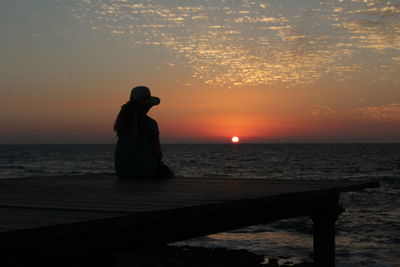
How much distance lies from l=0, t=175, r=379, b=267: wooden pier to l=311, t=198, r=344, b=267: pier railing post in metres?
0.72

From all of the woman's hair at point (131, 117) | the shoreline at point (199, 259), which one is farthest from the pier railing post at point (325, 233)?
the shoreline at point (199, 259)

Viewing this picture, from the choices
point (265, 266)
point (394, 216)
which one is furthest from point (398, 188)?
point (265, 266)

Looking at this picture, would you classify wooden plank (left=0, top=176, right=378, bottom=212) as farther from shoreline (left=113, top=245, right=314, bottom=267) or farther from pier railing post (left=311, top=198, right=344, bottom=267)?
shoreline (left=113, top=245, right=314, bottom=267)

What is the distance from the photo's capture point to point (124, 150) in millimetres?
7598

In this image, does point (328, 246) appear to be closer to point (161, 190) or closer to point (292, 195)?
point (292, 195)

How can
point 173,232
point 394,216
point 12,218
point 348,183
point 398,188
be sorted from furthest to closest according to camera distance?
point 398,188 → point 394,216 → point 348,183 → point 173,232 → point 12,218

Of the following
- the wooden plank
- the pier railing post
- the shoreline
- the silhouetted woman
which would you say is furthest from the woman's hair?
the shoreline

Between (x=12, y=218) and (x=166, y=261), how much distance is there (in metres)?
12.9

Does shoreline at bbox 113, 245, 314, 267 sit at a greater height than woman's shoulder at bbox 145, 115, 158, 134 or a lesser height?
lesser

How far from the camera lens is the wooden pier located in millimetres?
3314

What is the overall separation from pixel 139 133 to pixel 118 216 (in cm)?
399

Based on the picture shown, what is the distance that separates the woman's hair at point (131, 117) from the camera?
7504mm

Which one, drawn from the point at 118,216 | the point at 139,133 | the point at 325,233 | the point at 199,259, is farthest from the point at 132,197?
the point at 199,259

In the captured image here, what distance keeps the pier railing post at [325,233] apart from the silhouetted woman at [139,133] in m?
2.47
